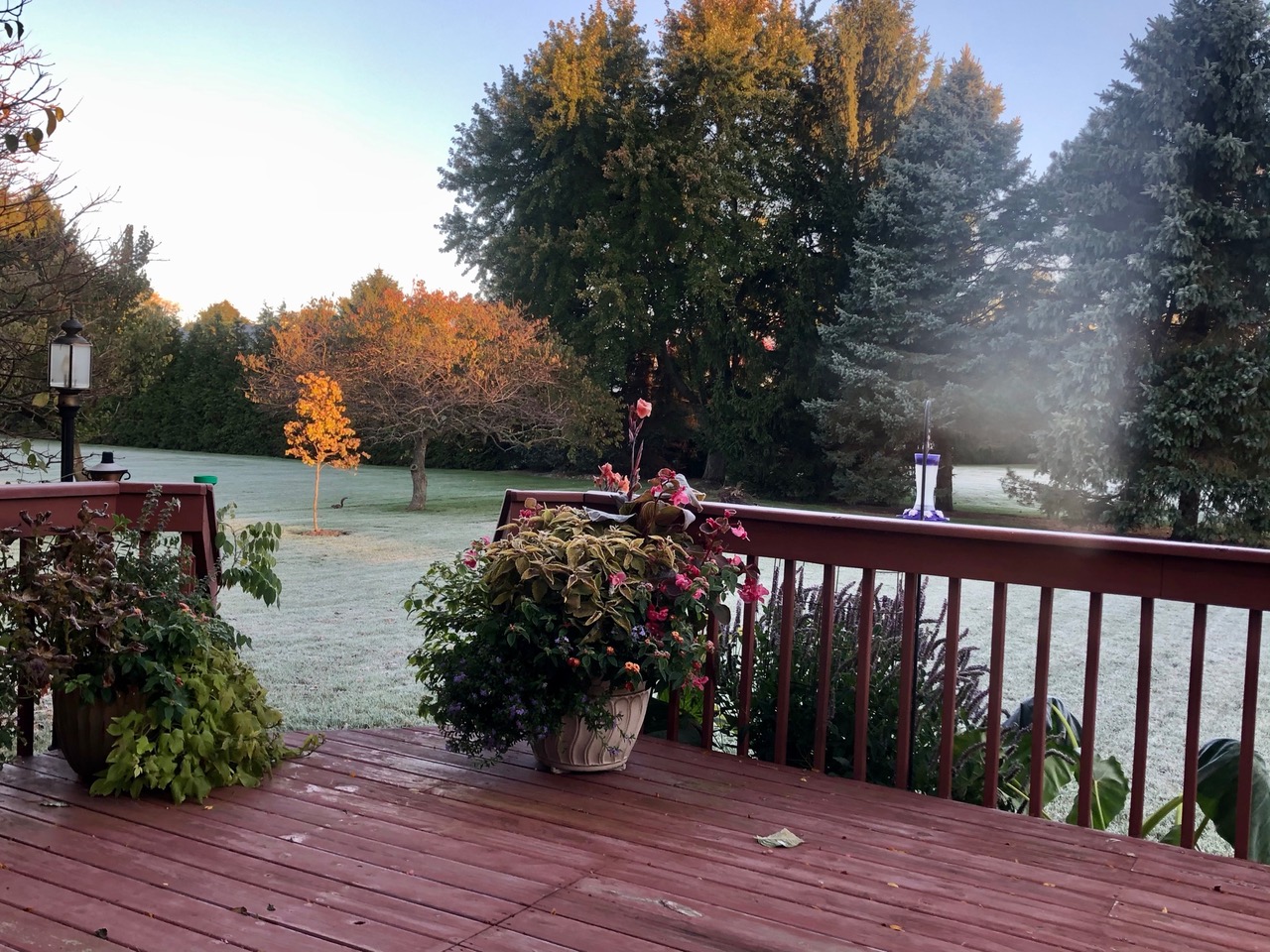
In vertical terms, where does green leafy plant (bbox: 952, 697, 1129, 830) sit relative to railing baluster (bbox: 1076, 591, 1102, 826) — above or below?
below

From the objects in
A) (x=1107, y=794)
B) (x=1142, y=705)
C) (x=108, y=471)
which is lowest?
(x=1107, y=794)

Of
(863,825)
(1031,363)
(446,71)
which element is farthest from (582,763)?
(446,71)

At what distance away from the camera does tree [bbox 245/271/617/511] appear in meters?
13.1

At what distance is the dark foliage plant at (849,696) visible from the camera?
266 centimetres

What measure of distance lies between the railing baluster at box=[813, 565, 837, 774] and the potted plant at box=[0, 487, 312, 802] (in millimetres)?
1350

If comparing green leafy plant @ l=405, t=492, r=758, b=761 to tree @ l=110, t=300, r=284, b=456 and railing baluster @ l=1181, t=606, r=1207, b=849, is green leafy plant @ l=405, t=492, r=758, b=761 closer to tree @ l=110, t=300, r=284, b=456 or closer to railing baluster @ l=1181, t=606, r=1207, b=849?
railing baluster @ l=1181, t=606, r=1207, b=849

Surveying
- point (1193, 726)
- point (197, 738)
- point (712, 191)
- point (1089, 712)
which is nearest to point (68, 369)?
point (197, 738)

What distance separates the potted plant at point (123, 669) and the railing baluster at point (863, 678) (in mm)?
1421

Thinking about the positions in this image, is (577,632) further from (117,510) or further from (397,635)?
(397,635)

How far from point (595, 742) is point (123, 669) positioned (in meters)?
1.07

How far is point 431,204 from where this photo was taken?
1991cm

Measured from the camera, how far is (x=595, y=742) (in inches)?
97.3

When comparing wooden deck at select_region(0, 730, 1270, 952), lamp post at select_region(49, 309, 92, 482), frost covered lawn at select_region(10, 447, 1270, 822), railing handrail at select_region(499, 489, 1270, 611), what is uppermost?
lamp post at select_region(49, 309, 92, 482)

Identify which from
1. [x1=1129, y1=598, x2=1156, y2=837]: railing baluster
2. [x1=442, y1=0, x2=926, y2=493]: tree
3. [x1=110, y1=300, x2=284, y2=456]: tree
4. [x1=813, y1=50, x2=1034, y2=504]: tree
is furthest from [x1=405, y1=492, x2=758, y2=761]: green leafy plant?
[x1=110, y1=300, x2=284, y2=456]: tree
